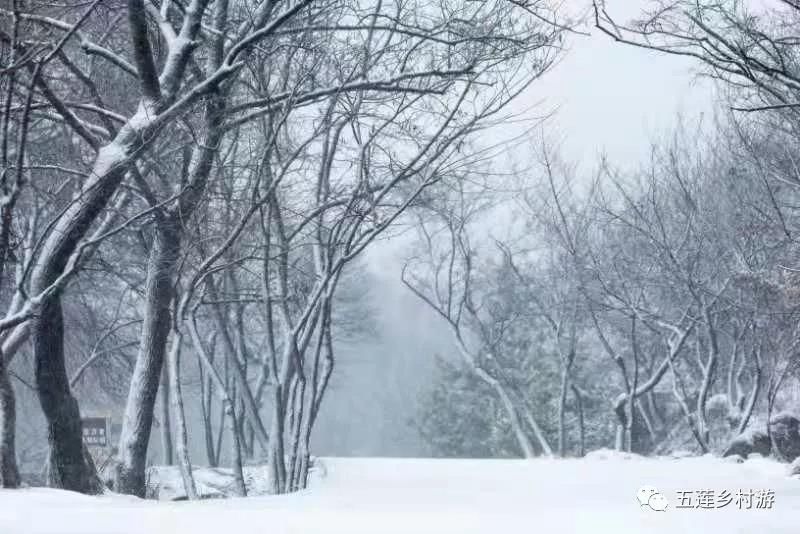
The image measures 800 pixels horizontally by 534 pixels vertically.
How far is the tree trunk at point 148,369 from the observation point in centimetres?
853

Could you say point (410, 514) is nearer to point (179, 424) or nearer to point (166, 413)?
point (179, 424)

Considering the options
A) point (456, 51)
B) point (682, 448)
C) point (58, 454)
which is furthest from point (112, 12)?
point (682, 448)

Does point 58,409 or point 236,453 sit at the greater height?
point 58,409

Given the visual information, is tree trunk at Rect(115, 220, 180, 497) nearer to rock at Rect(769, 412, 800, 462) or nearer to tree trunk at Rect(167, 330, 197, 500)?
tree trunk at Rect(167, 330, 197, 500)

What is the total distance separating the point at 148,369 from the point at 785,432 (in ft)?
35.7

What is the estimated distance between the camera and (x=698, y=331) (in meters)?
20.5

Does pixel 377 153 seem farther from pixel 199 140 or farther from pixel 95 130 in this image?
pixel 95 130

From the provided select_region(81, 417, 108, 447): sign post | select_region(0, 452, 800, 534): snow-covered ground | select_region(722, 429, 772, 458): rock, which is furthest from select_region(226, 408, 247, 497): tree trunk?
select_region(722, 429, 772, 458): rock

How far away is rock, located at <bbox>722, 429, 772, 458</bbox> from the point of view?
15383mm

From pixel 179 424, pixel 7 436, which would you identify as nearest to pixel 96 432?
pixel 179 424

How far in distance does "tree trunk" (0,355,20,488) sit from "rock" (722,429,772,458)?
12055 millimetres

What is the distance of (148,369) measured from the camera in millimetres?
8648

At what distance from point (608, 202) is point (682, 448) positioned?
6.36 m

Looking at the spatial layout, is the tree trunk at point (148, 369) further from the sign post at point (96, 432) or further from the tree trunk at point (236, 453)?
the sign post at point (96, 432)
